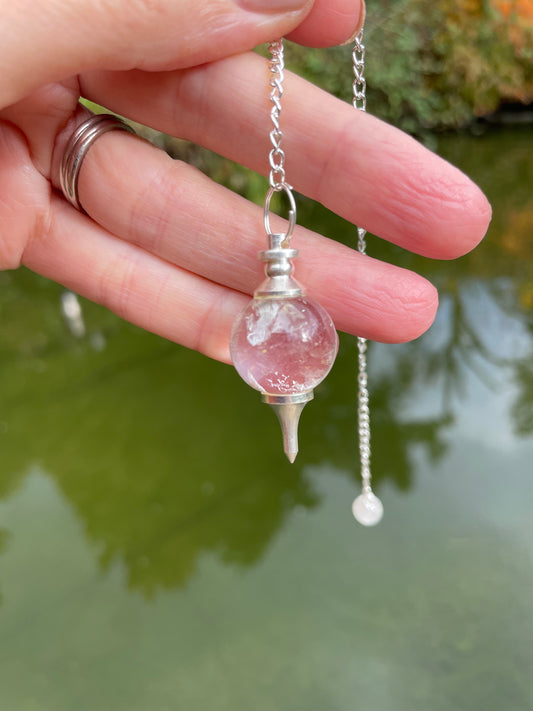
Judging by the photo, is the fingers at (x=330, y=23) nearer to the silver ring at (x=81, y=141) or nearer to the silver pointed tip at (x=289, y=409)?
the silver ring at (x=81, y=141)

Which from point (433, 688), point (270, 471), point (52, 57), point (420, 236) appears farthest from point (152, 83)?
point (433, 688)

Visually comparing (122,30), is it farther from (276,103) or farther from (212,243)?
(212,243)

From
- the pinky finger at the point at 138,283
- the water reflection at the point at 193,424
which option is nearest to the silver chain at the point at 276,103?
the pinky finger at the point at 138,283

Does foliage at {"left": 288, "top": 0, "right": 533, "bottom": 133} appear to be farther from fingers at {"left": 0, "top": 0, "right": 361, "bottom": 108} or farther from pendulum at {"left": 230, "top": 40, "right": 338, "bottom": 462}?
pendulum at {"left": 230, "top": 40, "right": 338, "bottom": 462}

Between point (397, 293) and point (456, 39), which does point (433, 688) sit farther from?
point (456, 39)

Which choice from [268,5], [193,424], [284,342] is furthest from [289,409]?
[193,424]

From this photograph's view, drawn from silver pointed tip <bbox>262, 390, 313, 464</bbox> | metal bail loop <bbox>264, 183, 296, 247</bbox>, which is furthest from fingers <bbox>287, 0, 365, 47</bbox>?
silver pointed tip <bbox>262, 390, 313, 464</bbox>
